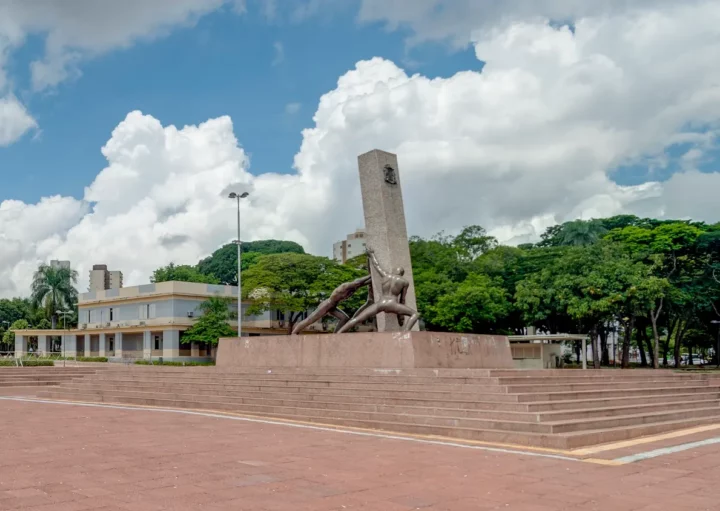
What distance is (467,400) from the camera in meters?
12.0

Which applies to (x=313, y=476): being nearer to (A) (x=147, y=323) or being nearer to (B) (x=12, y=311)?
(A) (x=147, y=323)

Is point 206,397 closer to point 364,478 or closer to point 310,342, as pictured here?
point 310,342

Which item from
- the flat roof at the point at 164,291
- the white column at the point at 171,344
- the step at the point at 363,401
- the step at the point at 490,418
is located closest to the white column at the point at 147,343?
the white column at the point at 171,344

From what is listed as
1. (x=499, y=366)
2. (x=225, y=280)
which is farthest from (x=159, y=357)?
(x=499, y=366)

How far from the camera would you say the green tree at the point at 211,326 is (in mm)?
46125

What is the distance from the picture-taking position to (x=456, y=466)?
8320 millimetres

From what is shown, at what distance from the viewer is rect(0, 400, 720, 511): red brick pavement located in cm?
640

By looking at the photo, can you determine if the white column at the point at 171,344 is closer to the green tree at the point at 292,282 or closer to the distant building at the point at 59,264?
the green tree at the point at 292,282

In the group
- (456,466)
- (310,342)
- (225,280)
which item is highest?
(225,280)

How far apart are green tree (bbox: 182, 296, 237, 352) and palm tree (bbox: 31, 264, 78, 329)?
16.0m

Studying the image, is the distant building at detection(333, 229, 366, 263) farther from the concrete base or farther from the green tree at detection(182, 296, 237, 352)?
the concrete base

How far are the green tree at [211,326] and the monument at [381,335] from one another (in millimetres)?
25430

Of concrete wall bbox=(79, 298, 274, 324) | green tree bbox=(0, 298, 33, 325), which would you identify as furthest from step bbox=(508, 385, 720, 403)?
green tree bbox=(0, 298, 33, 325)

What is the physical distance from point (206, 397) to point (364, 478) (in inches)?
374
